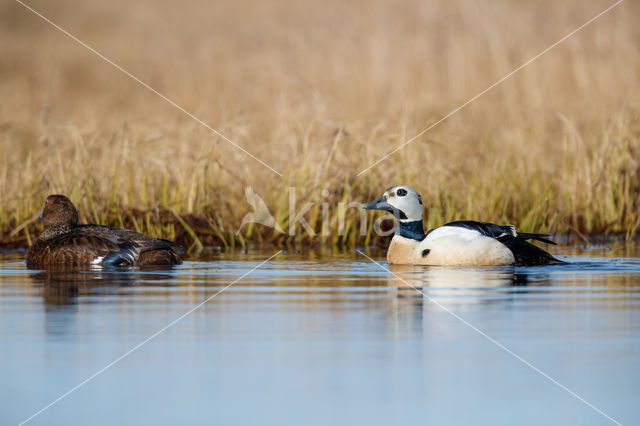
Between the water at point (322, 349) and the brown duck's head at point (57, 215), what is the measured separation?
1.42 metres

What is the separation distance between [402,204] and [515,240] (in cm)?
123

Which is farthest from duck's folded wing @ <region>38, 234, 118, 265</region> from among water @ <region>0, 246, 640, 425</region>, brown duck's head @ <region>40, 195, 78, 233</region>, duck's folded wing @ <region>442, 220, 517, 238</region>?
duck's folded wing @ <region>442, 220, 517, 238</region>

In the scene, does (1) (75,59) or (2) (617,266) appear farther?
(1) (75,59)

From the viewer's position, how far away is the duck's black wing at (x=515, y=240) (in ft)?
33.1

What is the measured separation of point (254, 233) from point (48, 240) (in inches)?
111

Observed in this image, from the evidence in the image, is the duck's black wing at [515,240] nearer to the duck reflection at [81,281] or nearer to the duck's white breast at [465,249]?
the duck's white breast at [465,249]

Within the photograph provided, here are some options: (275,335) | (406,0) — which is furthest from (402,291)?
(406,0)

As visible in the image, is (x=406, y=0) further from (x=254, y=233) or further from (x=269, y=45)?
(x=254, y=233)

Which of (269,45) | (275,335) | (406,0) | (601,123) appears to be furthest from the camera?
(406,0)

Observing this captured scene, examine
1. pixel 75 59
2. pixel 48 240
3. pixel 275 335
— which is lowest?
pixel 275 335

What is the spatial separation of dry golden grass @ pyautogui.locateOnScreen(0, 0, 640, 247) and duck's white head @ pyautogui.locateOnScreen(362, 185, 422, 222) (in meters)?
1.36

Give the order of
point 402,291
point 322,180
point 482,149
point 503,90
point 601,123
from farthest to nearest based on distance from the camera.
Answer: point 503,90 < point 482,149 < point 601,123 < point 322,180 < point 402,291

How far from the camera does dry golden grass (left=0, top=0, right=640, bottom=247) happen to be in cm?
1252

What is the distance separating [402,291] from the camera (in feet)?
26.8
